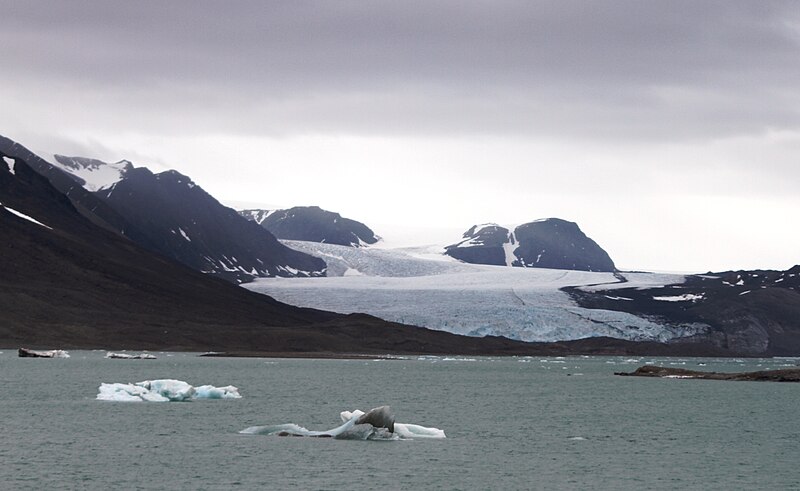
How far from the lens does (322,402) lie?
3007 inches

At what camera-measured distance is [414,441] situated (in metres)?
52.8

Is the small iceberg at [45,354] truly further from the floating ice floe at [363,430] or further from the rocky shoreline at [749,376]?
the floating ice floe at [363,430]

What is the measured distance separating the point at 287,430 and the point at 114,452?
8701 mm

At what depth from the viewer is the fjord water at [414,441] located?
42000 mm

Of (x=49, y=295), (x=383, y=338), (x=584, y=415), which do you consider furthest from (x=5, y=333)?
(x=584, y=415)

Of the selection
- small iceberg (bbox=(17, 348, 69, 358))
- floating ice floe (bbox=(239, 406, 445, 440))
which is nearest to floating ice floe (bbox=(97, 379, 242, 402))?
floating ice floe (bbox=(239, 406, 445, 440))

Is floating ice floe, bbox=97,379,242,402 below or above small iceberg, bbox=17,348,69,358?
below

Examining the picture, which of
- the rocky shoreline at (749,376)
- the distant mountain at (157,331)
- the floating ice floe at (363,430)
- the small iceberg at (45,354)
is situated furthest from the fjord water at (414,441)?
the distant mountain at (157,331)

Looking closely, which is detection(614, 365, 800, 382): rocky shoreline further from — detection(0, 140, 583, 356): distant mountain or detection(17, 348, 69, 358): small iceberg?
detection(0, 140, 583, 356): distant mountain

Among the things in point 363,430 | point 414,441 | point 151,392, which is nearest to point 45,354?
point 151,392

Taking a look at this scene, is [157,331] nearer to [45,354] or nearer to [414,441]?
[45,354]

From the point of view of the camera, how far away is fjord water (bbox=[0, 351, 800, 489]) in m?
42.0

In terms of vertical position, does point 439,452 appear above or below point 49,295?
below

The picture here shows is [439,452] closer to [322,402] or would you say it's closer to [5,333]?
[322,402]
